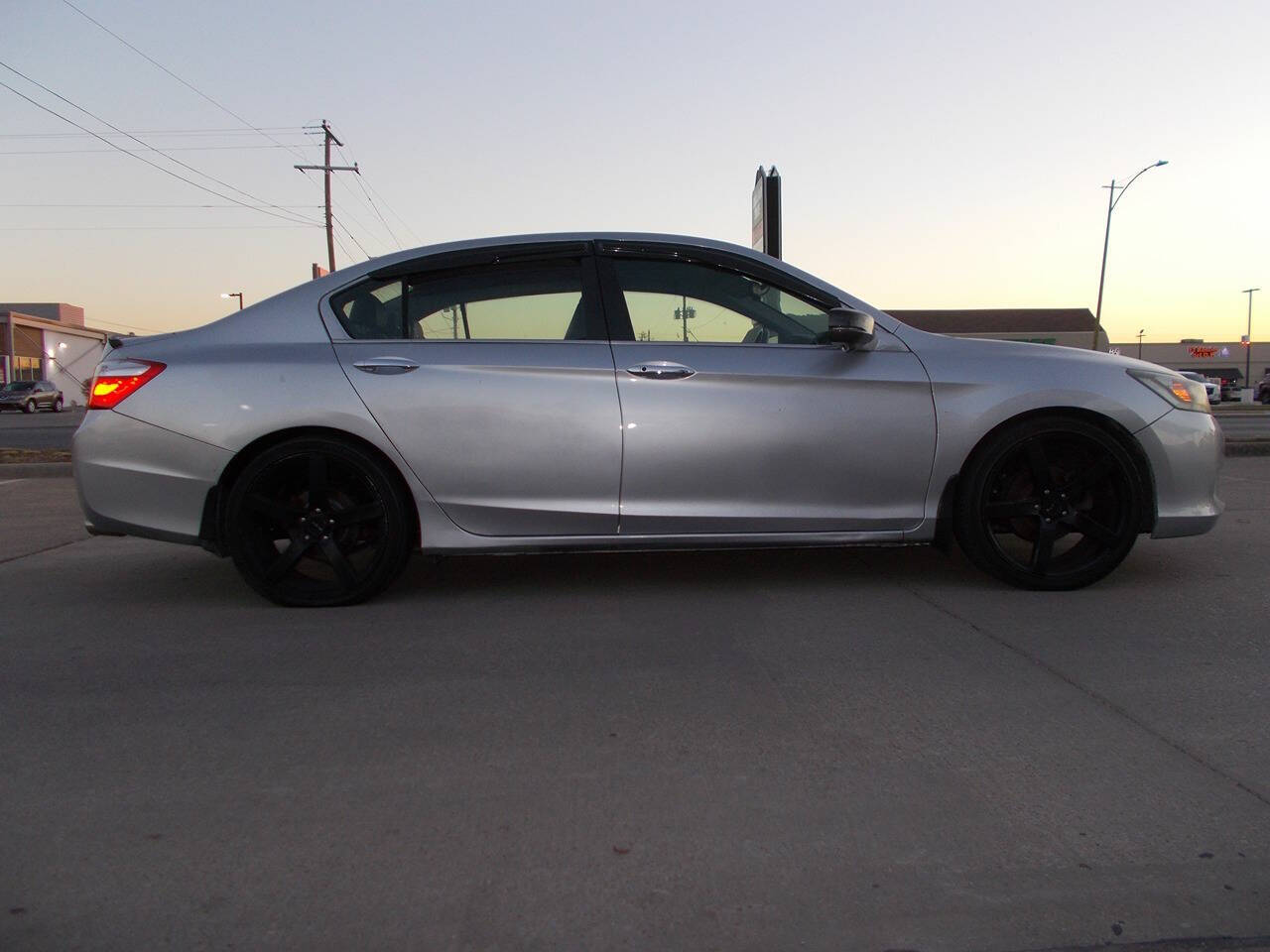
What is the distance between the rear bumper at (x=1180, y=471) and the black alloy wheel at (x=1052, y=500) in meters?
0.12

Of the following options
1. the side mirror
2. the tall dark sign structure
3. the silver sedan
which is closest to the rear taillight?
the silver sedan

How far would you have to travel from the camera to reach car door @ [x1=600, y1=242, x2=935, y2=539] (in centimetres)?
443

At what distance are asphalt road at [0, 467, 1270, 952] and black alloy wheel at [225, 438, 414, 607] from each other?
0.15 m

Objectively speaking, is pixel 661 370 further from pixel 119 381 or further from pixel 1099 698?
pixel 119 381

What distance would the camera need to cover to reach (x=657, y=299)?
4652mm

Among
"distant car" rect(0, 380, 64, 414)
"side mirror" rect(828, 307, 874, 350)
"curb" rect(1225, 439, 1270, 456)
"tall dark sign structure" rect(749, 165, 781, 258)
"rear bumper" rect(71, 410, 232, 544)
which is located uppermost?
"tall dark sign structure" rect(749, 165, 781, 258)

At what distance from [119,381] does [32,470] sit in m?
7.87

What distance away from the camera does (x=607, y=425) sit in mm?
4395

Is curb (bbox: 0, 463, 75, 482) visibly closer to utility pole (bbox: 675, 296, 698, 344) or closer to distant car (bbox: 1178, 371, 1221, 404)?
utility pole (bbox: 675, 296, 698, 344)

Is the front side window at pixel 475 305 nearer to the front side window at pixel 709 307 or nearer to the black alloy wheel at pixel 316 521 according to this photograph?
the front side window at pixel 709 307

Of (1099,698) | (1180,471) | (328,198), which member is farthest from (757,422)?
Answer: (328,198)

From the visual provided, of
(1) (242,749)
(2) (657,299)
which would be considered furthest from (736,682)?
(2) (657,299)

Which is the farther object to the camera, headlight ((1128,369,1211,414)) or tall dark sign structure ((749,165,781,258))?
tall dark sign structure ((749,165,781,258))

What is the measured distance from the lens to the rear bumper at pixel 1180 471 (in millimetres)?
4613
